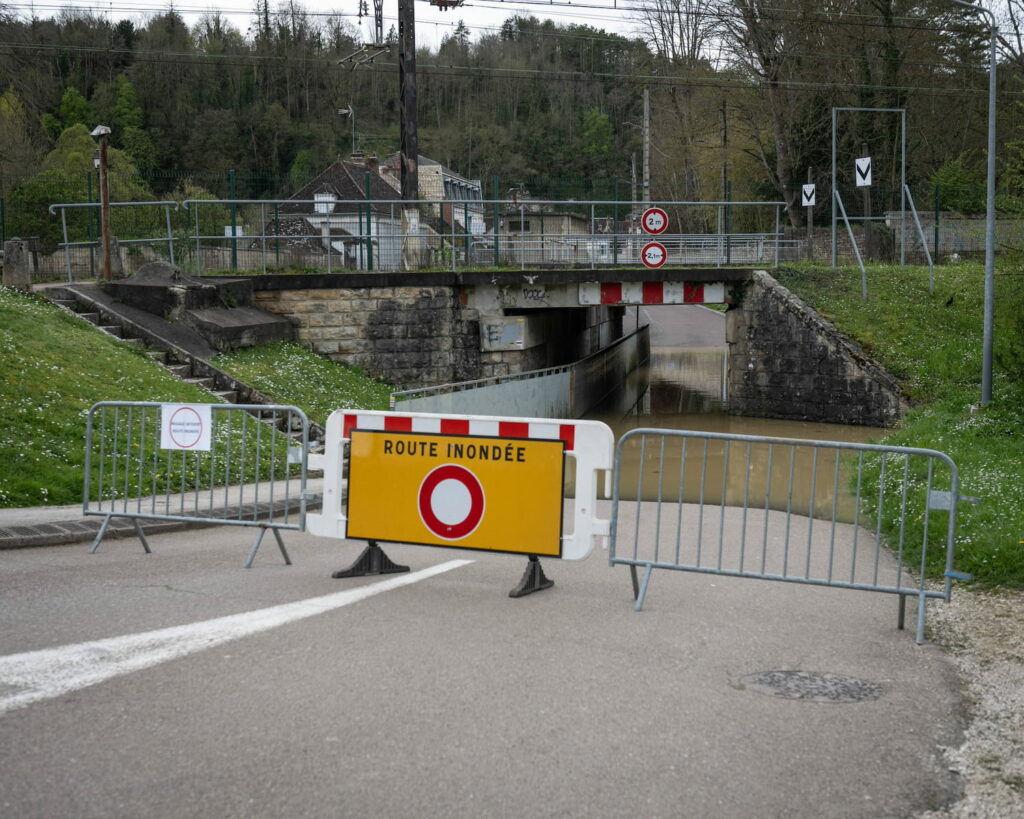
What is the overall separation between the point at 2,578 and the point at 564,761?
4946 millimetres

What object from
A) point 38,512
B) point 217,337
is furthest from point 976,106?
point 38,512

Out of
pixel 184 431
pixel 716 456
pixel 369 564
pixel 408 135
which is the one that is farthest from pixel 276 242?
pixel 369 564

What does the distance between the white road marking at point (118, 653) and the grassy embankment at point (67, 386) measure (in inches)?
210

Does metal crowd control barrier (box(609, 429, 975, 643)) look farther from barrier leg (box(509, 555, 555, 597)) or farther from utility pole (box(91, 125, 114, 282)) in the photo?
utility pole (box(91, 125, 114, 282))

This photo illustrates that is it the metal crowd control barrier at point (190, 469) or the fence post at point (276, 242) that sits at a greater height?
the fence post at point (276, 242)

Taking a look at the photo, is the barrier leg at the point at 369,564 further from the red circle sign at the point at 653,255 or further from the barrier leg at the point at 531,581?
the red circle sign at the point at 653,255

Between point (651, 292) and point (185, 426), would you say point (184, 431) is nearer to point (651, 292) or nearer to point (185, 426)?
point (185, 426)

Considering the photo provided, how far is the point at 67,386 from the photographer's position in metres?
13.9

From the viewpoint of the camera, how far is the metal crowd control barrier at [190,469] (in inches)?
340

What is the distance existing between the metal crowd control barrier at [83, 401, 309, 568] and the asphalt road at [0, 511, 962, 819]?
115cm

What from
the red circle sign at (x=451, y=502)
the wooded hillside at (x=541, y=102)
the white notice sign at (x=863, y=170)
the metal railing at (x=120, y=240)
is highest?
the wooded hillside at (x=541, y=102)

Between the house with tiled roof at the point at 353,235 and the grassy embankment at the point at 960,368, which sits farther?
the house with tiled roof at the point at 353,235

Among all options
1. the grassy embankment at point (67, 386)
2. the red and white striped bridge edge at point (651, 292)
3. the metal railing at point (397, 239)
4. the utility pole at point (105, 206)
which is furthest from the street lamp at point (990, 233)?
the utility pole at point (105, 206)

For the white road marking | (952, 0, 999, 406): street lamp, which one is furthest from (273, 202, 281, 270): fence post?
the white road marking
